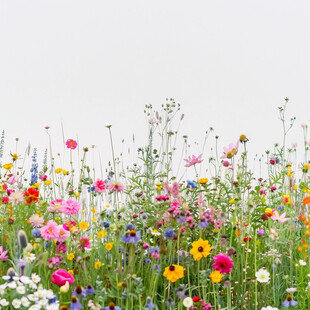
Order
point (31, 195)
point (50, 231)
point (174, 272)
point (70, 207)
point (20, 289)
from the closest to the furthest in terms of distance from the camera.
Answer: point (20, 289) < point (174, 272) < point (50, 231) < point (70, 207) < point (31, 195)

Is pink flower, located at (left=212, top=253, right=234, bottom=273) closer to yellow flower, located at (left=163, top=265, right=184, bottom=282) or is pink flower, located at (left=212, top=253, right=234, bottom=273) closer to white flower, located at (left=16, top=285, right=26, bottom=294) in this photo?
yellow flower, located at (left=163, top=265, right=184, bottom=282)

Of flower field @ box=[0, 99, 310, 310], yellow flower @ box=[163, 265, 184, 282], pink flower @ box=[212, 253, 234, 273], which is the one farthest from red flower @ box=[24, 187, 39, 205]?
pink flower @ box=[212, 253, 234, 273]

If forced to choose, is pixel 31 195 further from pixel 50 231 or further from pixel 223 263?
pixel 223 263

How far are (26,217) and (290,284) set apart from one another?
2102 mm

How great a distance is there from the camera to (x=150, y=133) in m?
4.66

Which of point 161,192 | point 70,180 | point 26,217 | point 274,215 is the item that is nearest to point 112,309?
point 274,215

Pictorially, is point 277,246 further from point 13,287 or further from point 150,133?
point 13,287

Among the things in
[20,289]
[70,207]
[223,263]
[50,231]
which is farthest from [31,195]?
[223,263]

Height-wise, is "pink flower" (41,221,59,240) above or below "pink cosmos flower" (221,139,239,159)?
below

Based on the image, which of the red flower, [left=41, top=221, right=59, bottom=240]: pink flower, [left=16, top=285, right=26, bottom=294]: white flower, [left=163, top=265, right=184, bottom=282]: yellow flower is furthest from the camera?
the red flower

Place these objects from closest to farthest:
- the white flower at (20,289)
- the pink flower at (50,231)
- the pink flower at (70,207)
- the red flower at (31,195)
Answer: the white flower at (20,289)
the pink flower at (50,231)
the pink flower at (70,207)
the red flower at (31,195)

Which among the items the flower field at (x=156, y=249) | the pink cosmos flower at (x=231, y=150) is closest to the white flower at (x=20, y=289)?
the flower field at (x=156, y=249)

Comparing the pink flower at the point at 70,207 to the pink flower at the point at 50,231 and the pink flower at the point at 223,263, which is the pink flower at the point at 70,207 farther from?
the pink flower at the point at 223,263

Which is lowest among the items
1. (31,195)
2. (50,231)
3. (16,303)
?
(16,303)
